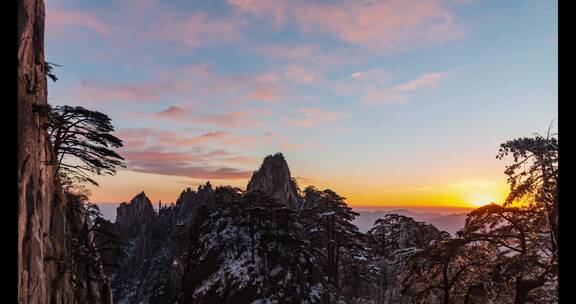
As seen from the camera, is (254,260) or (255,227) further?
(255,227)

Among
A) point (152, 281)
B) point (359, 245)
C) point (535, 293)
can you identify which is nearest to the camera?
point (535, 293)

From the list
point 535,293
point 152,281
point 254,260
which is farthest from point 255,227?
point 152,281

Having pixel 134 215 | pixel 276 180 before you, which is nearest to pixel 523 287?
pixel 276 180

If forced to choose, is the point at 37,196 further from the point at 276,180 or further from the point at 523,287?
the point at 276,180

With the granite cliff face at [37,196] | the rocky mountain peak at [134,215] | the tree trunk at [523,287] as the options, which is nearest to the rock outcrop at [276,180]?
the rocky mountain peak at [134,215]

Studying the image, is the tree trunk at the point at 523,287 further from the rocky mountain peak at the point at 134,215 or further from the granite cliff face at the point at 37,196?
the rocky mountain peak at the point at 134,215

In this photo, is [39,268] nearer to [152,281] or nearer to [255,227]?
[255,227]
